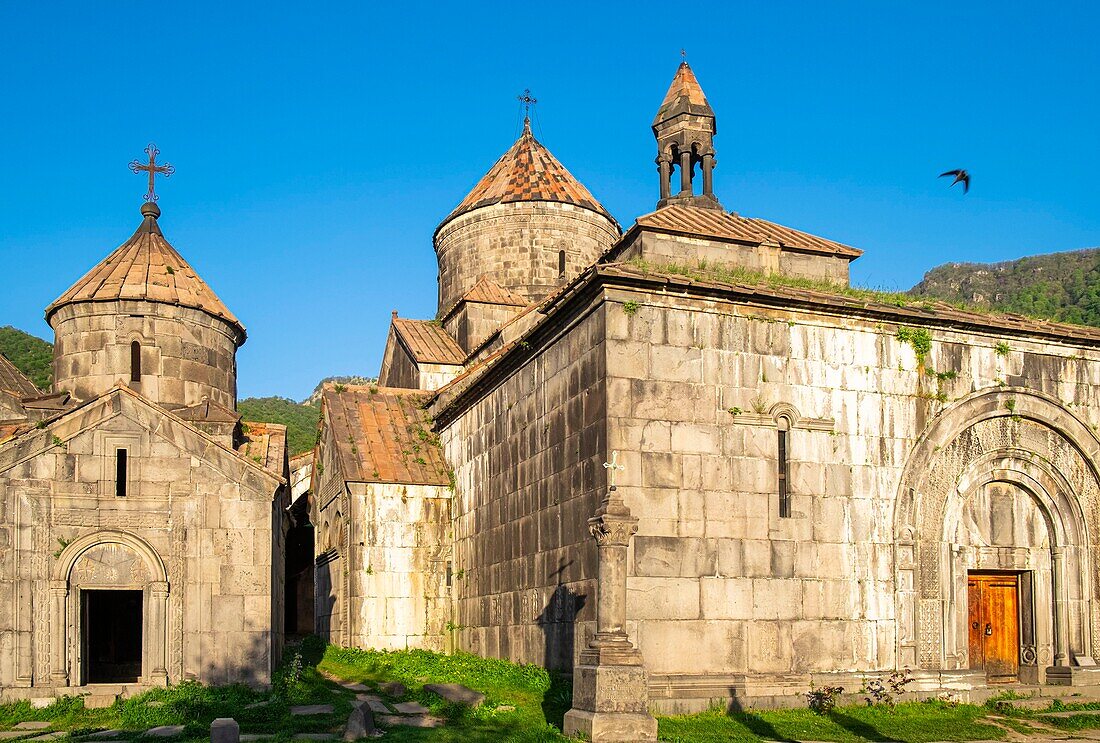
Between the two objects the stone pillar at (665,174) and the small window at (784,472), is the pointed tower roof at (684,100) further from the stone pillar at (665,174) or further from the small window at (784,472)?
the small window at (784,472)

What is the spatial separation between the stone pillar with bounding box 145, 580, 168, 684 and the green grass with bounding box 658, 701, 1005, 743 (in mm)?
7057

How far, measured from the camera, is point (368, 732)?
1240 cm

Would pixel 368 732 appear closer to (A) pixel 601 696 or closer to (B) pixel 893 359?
(A) pixel 601 696

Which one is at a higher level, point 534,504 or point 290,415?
point 290,415

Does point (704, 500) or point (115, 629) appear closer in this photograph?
point (704, 500)

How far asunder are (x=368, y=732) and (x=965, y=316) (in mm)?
10291

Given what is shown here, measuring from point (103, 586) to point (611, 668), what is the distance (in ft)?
25.7

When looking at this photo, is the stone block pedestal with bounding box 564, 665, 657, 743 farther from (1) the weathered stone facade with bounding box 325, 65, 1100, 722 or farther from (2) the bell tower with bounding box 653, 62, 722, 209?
(2) the bell tower with bounding box 653, 62, 722, 209

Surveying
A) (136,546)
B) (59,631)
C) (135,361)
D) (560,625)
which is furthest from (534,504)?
(135,361)

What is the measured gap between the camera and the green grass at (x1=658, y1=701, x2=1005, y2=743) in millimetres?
12469

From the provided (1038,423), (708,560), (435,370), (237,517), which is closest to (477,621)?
(237,517)

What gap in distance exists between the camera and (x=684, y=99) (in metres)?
19.1

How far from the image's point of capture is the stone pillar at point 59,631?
48.6 feet

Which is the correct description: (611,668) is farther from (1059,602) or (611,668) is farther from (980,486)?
(1059,602)
